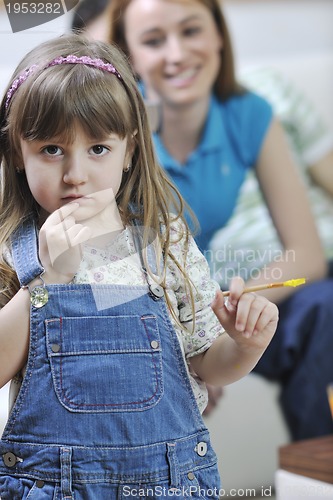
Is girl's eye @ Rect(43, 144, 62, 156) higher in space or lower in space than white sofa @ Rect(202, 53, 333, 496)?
higher

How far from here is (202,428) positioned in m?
0.47

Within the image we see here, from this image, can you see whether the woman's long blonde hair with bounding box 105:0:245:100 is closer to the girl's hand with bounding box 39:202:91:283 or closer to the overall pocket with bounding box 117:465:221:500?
the girl's hand with bounding box 39:202:91:283

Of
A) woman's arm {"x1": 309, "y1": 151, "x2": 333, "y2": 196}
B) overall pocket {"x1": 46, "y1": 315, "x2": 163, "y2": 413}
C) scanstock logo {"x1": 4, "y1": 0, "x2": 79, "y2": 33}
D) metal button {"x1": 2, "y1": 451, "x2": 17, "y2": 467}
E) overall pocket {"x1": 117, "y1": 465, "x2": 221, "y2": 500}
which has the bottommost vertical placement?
overall pocket {"x1": 117, "y1": 465, "x2": 221, "y2": 500}

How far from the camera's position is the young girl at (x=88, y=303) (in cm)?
43

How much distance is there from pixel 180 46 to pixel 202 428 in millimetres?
278

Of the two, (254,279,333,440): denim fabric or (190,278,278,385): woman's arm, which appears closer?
(190,278,278,385): woman's arm

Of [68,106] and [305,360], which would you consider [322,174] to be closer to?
[305,360]

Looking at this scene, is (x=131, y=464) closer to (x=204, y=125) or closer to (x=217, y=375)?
(x=217, y=375)

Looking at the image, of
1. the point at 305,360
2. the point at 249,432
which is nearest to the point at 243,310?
the point at 249,432

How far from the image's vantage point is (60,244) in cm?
43

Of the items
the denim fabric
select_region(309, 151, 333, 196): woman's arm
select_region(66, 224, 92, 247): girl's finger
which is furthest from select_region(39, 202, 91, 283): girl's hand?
select_region(309, 151, 333, 196): woman's arm

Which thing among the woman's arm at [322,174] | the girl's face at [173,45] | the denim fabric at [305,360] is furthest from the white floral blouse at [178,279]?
the woman's arm at [322,174]

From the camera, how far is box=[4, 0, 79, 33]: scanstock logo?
1.46 feet

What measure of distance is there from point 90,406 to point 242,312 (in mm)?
91
